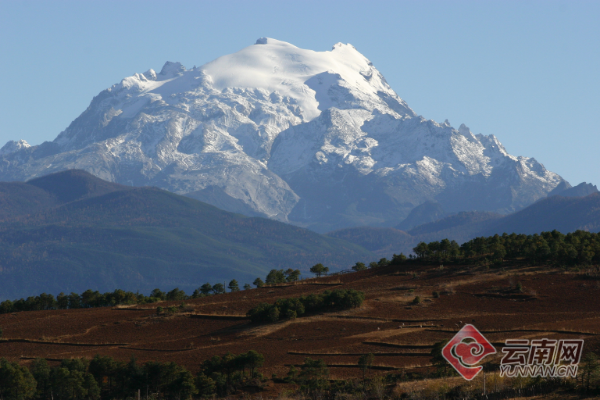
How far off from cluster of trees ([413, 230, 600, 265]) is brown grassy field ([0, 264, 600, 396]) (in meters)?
5.39

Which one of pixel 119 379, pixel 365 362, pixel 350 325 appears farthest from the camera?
pixel 350 325

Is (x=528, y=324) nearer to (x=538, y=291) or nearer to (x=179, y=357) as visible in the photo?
(x=538, y=291)

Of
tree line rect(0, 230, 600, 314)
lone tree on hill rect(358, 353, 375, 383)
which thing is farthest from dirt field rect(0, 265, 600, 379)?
tree line rect(0, 230, 600, 314)

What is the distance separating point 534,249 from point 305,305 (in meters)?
48.2

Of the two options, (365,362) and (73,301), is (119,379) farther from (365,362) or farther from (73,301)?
(73,301)

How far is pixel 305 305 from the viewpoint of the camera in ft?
411

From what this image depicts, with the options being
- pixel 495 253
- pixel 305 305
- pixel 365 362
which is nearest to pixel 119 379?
pixel 365 362

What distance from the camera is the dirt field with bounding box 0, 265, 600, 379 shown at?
97750 millimetres

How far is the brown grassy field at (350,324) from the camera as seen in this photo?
321 ft

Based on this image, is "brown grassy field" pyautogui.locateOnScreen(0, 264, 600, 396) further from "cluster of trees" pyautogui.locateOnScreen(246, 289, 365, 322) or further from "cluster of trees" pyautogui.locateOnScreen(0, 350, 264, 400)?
"cluster of trees" pyautogui.locateOnScreen(0, 350, 264, 400)

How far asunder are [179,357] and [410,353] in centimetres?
3077

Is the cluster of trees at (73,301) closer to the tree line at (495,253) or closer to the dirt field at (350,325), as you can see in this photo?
the tree line at (495,253)

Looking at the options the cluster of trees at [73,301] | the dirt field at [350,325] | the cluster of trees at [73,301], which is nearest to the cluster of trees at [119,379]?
the dirt field at [350,325]

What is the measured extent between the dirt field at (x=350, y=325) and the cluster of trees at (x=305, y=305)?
6.85 feet
